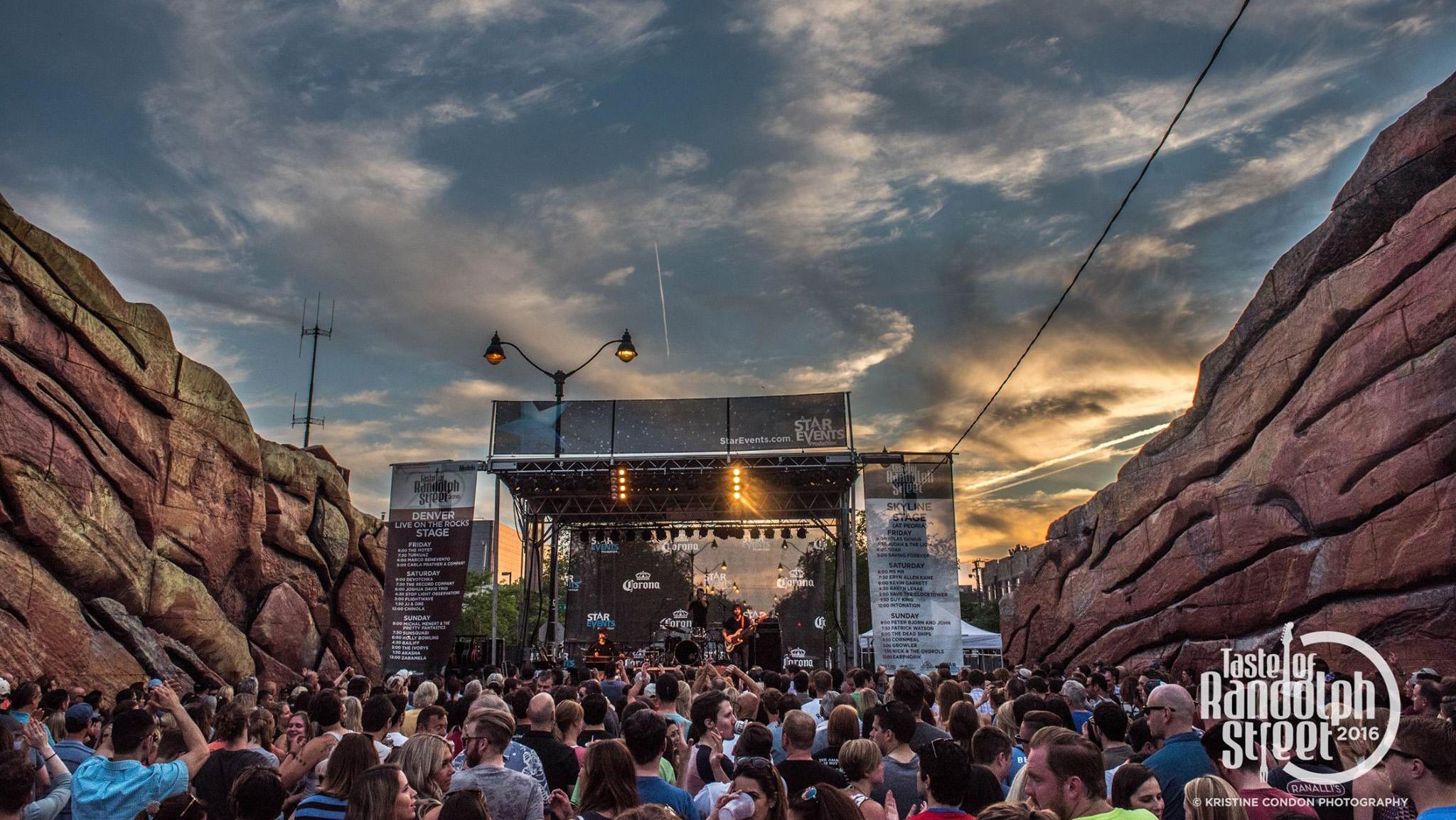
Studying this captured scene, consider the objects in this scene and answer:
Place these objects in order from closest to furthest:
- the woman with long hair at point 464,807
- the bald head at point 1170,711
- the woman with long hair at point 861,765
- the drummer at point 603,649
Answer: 1. the woman with long hair at point 464,807
2. the woman with long hair at point 861,765
3. the bald head at point 1170,711
4. the drummer at point 603,649

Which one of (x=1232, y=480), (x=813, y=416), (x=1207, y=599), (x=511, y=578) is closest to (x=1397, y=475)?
(x=1232, y=480)

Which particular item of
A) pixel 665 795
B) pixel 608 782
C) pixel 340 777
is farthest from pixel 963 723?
pixel 340 777

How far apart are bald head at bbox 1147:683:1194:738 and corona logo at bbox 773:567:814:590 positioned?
25.1m

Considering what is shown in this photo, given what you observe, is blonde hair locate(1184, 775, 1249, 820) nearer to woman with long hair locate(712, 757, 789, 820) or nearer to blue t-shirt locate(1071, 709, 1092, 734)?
woman with long hair locate(712, 757, 789, 820)

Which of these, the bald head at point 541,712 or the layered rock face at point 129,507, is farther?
the layered rock face at point 129,507

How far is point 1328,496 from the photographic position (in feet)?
46.8

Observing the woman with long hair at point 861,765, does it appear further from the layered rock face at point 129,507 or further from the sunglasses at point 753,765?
the layered rock face at point 129,507

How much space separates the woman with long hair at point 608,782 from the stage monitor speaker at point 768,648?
16217 mm

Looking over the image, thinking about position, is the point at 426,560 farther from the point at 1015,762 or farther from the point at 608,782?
the point at 608,782

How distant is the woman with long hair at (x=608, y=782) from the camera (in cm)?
376

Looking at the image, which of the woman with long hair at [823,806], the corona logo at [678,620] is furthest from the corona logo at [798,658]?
the woman with long hair at [823,806]

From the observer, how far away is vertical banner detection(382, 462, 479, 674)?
20.0 m

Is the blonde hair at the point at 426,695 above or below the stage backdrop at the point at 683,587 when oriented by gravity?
below

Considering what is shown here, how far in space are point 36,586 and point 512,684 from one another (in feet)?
29.9
